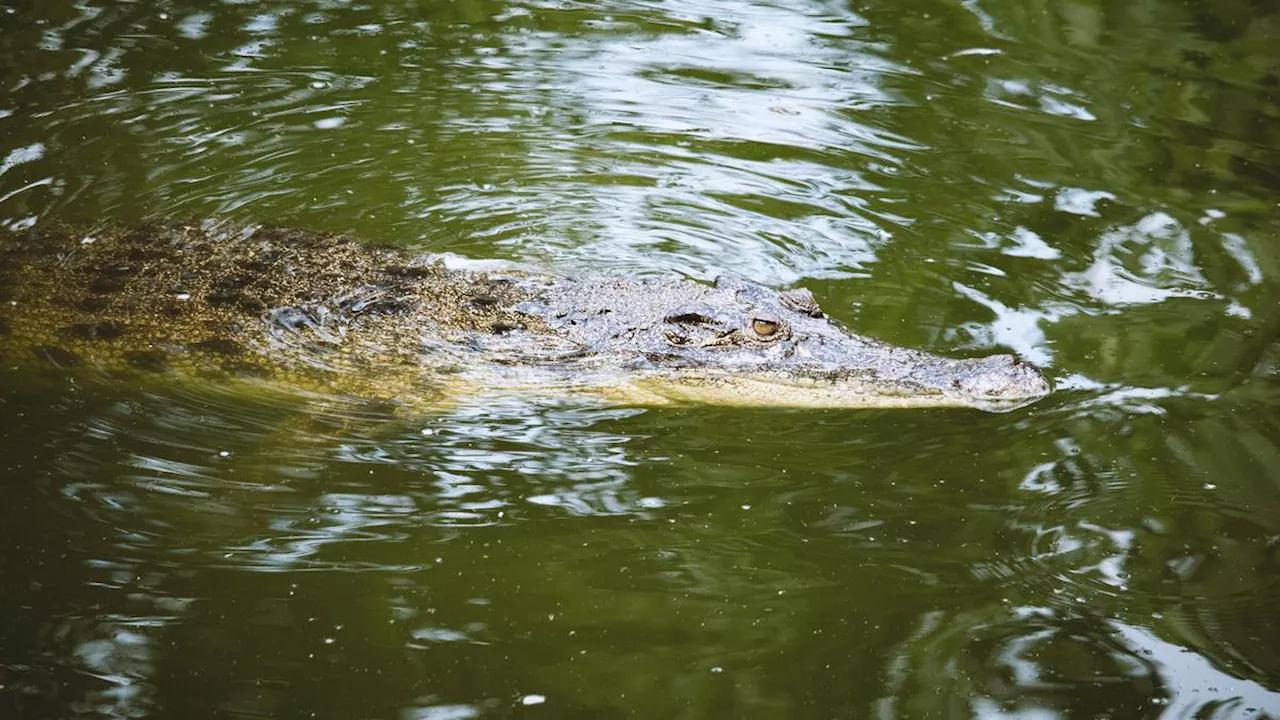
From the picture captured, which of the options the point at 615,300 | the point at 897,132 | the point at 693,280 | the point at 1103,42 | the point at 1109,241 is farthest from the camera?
the point at 1103,42

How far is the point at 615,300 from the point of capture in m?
4.95

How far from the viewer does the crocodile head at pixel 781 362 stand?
4520 mm

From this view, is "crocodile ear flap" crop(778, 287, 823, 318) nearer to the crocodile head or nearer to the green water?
the crocodile head

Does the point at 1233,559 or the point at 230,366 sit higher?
the point at 230,366

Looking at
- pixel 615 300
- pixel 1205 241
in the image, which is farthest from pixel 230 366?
pixel 1205 241

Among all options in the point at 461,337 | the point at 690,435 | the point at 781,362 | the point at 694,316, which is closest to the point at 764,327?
the point at 781,362

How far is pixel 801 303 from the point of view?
4871 millimetres

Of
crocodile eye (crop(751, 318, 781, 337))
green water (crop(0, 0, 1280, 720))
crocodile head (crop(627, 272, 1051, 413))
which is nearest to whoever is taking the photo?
green water (crop(0, 0, 1280, 720))

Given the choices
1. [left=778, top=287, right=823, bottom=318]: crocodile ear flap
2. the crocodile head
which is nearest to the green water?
the crocodile head

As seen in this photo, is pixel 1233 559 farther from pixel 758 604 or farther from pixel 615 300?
pixel 615 300

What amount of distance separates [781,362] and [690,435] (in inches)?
22.6

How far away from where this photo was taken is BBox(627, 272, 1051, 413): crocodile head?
4520mm

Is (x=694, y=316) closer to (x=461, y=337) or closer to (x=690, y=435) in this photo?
(x=690, y=435)

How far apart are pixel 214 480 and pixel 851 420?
97.3 inches
